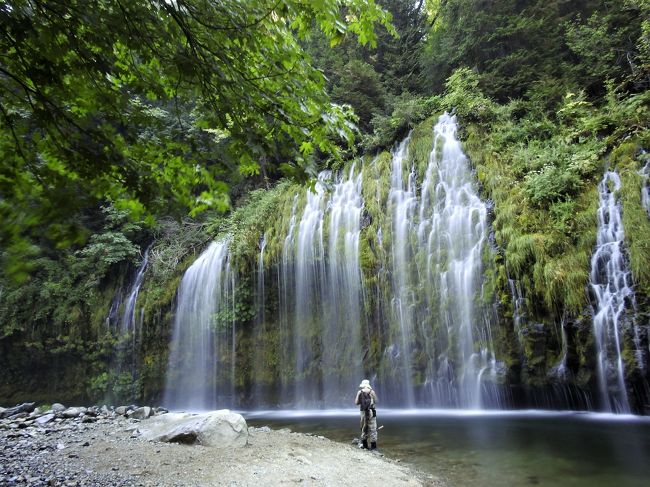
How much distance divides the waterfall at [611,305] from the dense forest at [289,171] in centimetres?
11

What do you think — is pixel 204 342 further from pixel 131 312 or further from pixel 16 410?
pixel 16 410

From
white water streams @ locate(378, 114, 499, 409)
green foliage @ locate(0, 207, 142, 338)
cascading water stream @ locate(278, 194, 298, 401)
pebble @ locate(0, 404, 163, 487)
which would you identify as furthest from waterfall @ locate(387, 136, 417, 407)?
green foliage @ locate(0, 207, 142, 338)

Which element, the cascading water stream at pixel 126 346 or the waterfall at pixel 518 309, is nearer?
the waterfall at pixel 518 309

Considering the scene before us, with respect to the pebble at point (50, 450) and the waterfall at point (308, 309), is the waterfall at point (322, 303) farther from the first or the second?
the pebble at point (50, 450)

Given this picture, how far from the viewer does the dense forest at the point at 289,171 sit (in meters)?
2.40

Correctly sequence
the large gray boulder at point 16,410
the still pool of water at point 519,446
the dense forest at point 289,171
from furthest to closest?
the large gray boulder at point 16,410 → the still pool of water at point 519,446 → the dense forest at point 289,171

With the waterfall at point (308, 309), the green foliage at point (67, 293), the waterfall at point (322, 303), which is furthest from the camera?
the green foliage at point (67, 293)

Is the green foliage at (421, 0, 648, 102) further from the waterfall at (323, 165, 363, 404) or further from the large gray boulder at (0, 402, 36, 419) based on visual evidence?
the large gray boulder at (0, 402, 36, 419)

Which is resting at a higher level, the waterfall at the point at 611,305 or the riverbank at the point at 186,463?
the waterfall at the point at 611,305

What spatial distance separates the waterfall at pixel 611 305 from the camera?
283 inches

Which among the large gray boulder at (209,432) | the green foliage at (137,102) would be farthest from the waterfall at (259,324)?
the green foliage at (137,102)

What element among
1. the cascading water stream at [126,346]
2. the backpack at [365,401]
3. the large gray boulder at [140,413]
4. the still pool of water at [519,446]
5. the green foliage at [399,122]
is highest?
the green foliage at [399,122]

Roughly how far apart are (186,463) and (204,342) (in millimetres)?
8580

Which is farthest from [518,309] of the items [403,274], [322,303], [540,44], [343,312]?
[540,44]
